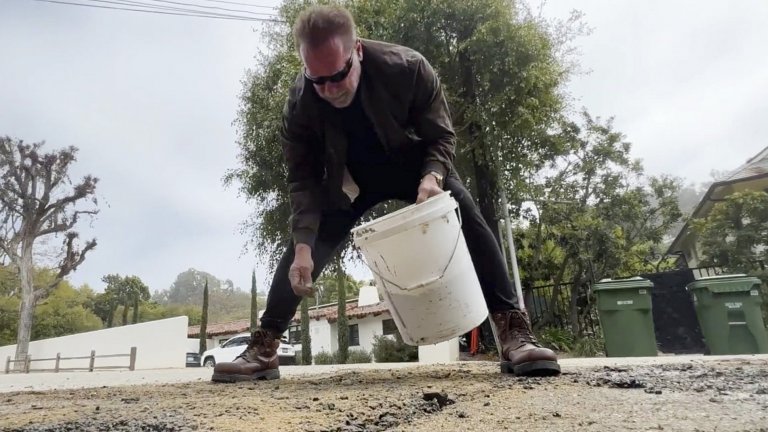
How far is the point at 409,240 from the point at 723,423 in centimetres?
97

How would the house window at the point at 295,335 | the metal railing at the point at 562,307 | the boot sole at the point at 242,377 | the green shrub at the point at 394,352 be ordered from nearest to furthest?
the boot sole at the point at 242,377 < the metal railing at the point at 562,307 < the green shrub at the point at 394,352 < the house window at the point at 295,335

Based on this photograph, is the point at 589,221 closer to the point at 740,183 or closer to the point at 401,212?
the point at 740,183

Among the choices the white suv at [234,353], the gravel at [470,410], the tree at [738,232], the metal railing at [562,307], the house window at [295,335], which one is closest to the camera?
the gravel at [470,410]

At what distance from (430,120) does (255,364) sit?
51.3 inches

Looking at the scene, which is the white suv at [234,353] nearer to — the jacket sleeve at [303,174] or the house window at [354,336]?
the house window at [354,336]

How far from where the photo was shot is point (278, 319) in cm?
212

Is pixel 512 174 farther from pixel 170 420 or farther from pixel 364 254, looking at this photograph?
pixel 170 420

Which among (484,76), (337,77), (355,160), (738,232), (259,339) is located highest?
(484,76)

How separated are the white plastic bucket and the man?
0.12 m

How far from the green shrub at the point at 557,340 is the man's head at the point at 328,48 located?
8.22 m

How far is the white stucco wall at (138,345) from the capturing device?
18.0 metres

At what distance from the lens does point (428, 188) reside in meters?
1.68

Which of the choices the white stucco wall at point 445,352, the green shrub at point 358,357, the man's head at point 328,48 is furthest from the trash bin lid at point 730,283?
the green shrub at point 358,357

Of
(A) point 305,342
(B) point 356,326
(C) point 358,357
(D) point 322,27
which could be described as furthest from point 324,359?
(D) point 322,27
